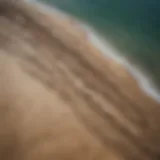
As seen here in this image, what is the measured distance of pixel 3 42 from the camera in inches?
63.7

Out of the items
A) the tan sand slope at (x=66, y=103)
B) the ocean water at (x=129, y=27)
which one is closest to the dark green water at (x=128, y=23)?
the ocean water at (x=129, y=27)

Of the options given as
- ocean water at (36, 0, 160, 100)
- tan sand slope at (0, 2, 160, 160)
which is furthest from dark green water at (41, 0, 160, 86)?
tan sand slope at (0, 2, 160, 160)

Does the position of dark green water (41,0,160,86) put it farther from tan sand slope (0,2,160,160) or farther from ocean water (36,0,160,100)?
tan sand slope (0,2,160,160)

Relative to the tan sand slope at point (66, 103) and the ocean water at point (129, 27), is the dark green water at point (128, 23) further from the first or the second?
the tan sand slope at point (66, 103)

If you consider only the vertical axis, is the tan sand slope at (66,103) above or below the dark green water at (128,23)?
below

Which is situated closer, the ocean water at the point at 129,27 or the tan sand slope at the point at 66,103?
the tan sand slope at the point at 66,103

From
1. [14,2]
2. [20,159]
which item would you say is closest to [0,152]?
[20,159]

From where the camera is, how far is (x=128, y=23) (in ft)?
5.62

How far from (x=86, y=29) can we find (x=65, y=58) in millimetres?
251

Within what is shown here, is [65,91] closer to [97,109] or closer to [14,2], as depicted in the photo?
[97,109]

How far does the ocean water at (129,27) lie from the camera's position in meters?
1.53

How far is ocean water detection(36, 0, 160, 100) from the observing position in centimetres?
153

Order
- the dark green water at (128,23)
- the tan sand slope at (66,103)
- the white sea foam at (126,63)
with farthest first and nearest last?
the dark green water at (128,23)
the white sea foam at (126,63)
the tan sand slope at (66,103)

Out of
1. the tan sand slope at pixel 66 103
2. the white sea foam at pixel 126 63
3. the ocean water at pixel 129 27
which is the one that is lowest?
the tan sand slope at pixel 66 103
